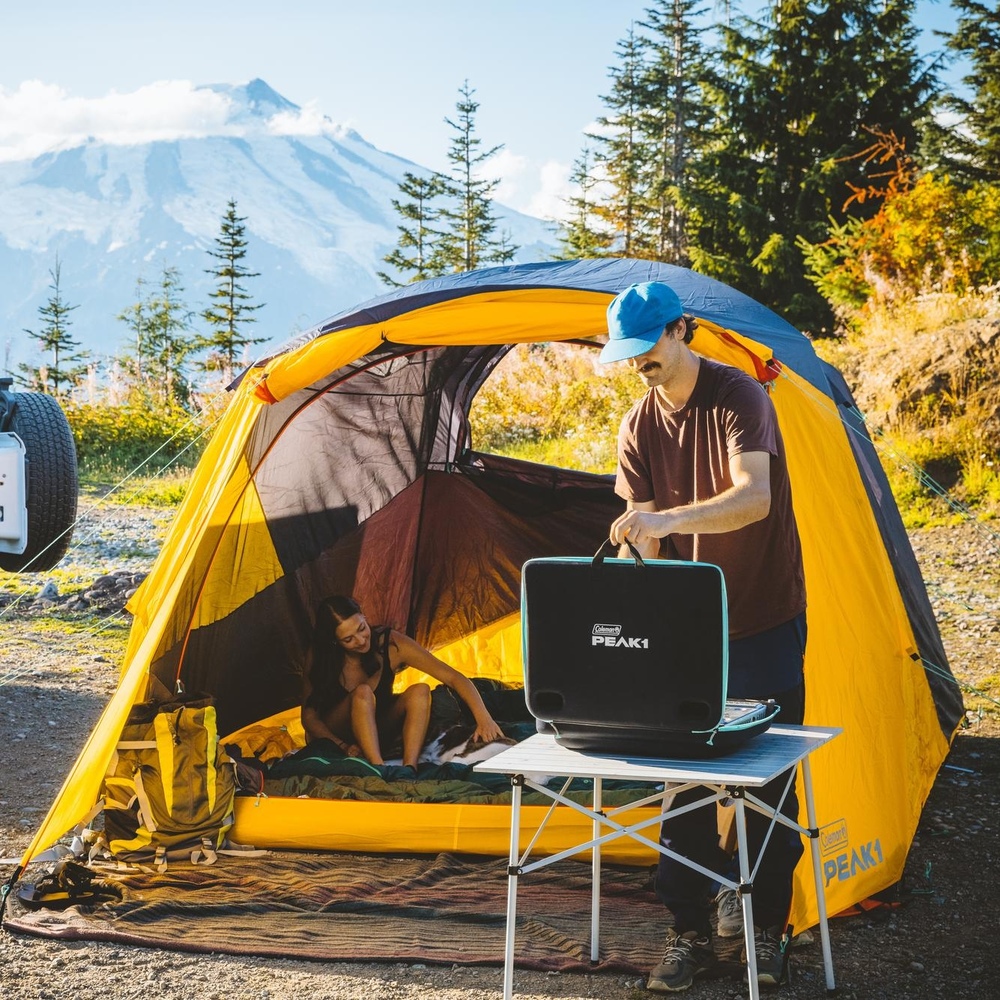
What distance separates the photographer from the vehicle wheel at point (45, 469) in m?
3.10

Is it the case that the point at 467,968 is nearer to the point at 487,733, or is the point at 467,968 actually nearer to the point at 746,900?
the point at 746,900

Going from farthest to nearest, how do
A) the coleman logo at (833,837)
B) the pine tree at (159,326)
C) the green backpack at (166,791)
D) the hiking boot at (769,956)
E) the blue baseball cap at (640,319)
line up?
1. the pine tree at (159,326)
2. the green backpack at (166,791)
3. the coleman logo at (833,837)
4. the hiking boot at (769,956)
5. the blue baseball cap at (640,319)

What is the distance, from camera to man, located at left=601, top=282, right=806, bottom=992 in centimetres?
287

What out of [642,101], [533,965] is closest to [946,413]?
[533,965]

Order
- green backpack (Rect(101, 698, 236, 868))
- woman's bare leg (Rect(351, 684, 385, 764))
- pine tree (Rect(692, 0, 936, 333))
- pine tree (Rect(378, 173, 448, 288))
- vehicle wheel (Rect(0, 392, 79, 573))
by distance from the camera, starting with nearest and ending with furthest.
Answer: vehicle wheel (Rect(0, 392, 79, 573)), green backpack (Rect(101, 698, 236, 868)), woman's bare leg (Rect(351, 684, 385, 764)), pine tree (Rect(692, 0, 936, 333)), pine tree (Rect(378, 173, 448, 288))

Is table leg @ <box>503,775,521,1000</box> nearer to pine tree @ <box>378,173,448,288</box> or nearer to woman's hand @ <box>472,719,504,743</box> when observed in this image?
woman's hand @ <box>472,719,504,743</box>

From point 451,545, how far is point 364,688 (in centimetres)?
134

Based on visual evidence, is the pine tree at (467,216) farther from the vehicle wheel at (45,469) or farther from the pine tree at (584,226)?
the vehicle wheel at (45,469)

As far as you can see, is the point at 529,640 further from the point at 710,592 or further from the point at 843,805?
the point at 843,805

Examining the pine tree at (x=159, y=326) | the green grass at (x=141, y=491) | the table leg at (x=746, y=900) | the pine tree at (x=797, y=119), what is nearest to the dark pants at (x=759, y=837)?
the table leg at (x=746, y=900)

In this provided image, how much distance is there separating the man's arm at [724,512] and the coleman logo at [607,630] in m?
0.19

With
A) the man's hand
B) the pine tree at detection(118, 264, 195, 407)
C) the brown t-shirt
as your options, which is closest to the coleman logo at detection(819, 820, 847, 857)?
the brown t-shirt

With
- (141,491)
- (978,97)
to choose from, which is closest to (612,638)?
(141,491)

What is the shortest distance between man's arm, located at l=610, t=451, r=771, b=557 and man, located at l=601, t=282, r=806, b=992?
0.09 metres
